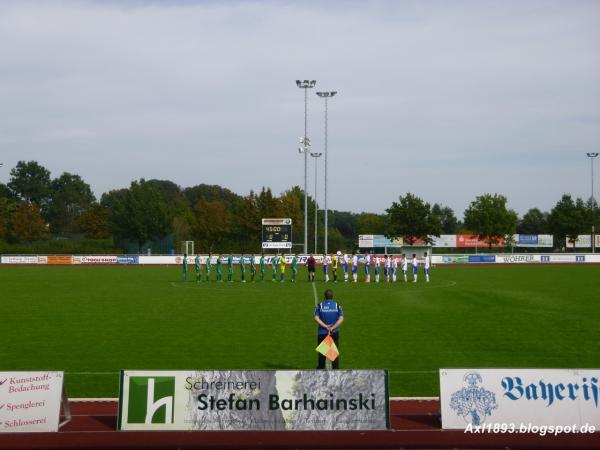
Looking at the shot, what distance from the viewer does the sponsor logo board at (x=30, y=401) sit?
911 centimetres

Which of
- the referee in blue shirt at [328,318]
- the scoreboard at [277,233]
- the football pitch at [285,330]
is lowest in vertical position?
the football pitch at [285,330]

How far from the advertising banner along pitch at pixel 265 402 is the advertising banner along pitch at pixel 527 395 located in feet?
3.45

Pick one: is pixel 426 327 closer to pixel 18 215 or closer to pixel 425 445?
pixel 425 445

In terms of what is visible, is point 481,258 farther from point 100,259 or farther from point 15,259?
point 15,259

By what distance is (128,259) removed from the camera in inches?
2483

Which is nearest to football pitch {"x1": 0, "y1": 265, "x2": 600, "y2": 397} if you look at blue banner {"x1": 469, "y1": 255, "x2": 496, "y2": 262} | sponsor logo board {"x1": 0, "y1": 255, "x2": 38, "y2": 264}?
blue banner {"x1": 469, "y1": 255, "x2": 496, "y2": 262}

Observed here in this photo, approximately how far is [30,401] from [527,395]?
264 inches

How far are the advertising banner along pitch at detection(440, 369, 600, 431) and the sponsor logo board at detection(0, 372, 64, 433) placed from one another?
5.28 metres

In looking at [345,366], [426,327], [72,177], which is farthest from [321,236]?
[345,366]

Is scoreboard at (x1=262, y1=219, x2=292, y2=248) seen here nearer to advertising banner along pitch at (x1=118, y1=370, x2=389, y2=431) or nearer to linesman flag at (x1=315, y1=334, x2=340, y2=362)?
linesman flag at (x1=315, y1=334, x2=340, y2=362)

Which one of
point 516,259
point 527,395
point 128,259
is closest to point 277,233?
point 128,259

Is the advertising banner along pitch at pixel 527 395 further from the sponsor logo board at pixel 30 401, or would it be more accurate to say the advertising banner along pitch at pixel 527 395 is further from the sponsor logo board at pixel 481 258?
the sponsor logo board at pixel 481 258

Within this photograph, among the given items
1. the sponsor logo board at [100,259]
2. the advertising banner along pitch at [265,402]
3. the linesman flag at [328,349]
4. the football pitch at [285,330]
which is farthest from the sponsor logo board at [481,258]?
the advertising banner along pitch at [265,402]

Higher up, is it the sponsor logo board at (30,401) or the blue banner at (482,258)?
the blue banner at (482,258)
